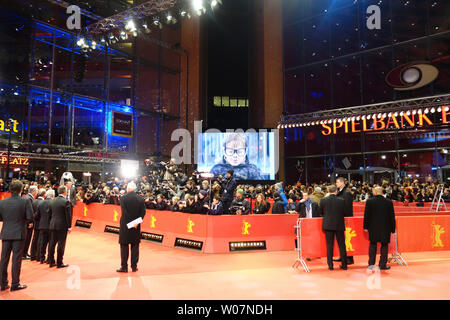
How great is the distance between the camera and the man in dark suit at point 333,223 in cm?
645

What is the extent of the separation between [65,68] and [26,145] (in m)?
5.13

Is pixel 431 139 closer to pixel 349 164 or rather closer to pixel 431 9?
pixel 349 164

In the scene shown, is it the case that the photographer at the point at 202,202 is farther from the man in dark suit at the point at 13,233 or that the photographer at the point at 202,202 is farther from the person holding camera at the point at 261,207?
the man in dark suit at the point at 13,233

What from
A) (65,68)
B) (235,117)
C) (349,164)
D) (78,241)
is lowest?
(78,241)

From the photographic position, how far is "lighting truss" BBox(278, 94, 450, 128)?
46.8ft

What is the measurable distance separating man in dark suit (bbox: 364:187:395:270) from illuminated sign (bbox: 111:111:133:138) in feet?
57.5

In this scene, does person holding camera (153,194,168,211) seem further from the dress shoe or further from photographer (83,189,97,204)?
the dress shoe

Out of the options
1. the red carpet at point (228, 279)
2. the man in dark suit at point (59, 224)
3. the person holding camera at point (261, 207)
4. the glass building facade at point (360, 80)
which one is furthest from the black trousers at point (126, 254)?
the glass building facade at point (360, 80)

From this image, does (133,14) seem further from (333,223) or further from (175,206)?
(333,223)

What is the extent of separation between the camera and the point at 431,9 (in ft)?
58.1

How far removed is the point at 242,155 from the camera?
66.6ft

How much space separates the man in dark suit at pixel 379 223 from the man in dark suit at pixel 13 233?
6241 millimetres

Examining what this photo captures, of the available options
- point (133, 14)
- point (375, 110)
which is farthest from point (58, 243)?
point (375, 110)

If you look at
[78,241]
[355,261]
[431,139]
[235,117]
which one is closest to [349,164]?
[431,139]
